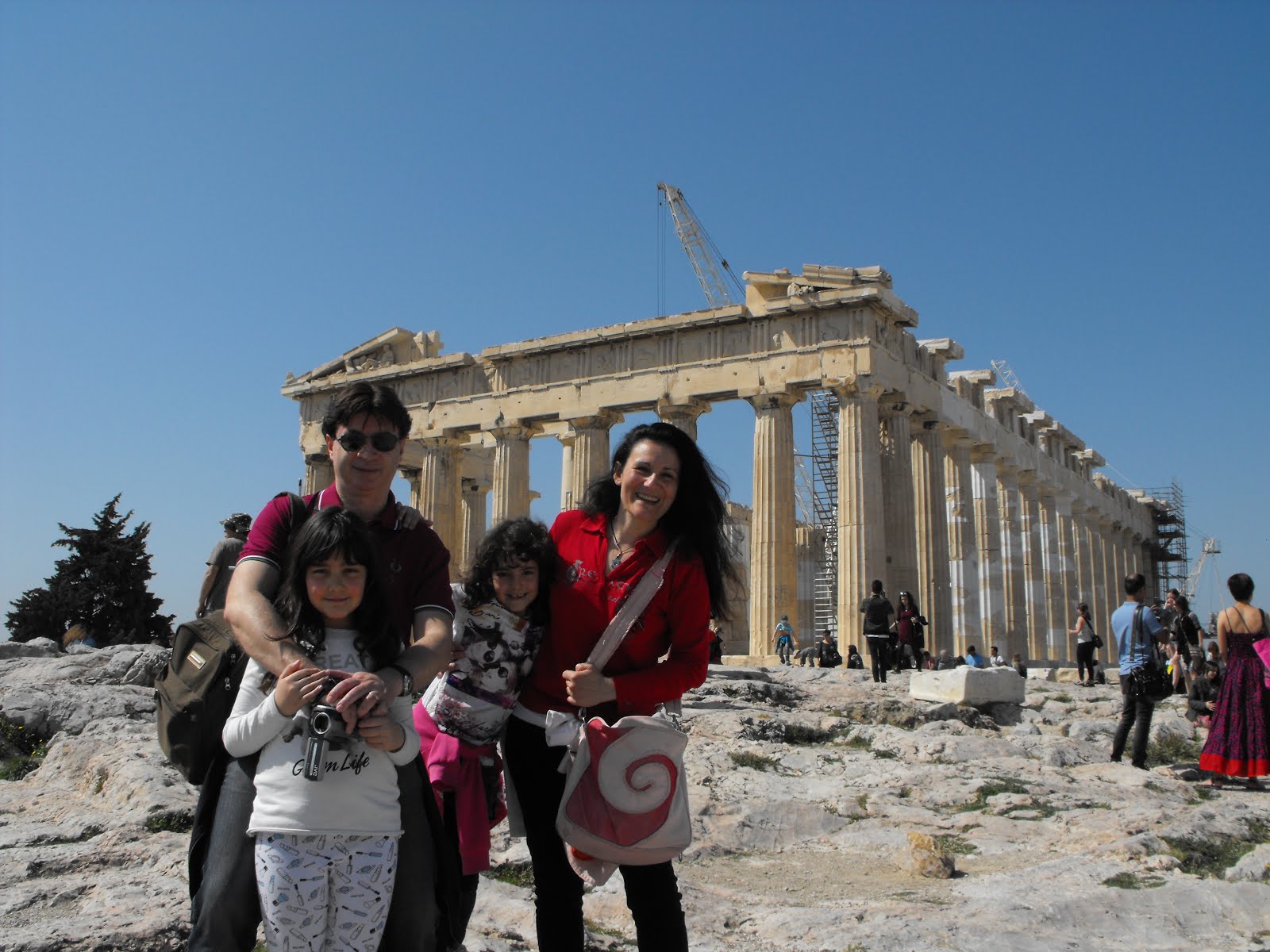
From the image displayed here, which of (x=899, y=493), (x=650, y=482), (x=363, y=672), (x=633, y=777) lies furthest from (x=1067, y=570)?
(x=363, y=672)

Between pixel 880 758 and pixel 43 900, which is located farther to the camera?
pixel 880 758

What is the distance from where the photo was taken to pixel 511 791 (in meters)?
3.85

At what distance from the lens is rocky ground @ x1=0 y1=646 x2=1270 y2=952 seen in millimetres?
4492

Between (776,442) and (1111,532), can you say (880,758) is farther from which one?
(1111,532)

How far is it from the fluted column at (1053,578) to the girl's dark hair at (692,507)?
33.9 meters

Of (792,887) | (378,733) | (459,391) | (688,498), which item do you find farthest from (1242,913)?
(459,391)

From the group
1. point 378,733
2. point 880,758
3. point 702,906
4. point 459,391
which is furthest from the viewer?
point 459,391

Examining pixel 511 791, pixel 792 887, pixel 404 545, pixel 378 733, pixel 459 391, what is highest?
pixel 459 391

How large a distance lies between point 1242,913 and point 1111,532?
144ft

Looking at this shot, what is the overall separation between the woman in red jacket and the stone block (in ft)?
34.0

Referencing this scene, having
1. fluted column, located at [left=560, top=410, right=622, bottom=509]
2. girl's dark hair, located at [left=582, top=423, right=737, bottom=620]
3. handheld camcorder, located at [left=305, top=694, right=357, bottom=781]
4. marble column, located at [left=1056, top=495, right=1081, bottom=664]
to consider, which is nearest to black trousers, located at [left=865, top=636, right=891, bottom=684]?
fluted column, located at [left=560, top=410, right=622, bottom=509]

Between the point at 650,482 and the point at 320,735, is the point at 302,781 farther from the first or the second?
the point at 650,482

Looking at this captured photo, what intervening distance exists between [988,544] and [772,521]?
28.8 feet

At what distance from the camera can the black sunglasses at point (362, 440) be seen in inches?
145
